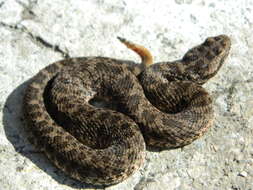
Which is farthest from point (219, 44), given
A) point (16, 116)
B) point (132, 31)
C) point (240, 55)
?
point (16, 116)

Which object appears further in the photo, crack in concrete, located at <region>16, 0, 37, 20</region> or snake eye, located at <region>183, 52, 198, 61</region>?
crack in concrete, located at <region>16, 0, 37, 20</region>

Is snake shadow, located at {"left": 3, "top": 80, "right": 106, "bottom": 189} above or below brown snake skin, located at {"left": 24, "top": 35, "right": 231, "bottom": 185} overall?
below

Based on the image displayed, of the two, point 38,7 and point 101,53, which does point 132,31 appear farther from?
point 38,7

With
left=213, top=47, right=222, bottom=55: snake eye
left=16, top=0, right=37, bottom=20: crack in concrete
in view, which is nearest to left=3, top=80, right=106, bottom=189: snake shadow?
left=16, top=0, right=37, bottom=20: crack in concrete

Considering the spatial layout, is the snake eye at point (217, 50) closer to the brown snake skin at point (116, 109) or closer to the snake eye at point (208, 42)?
the brown snake skin at point (116, 109)

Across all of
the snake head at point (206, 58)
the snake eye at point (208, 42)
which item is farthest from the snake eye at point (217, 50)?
the snake eye at point (208, 42)

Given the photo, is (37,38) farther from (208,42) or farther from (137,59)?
(208,42)

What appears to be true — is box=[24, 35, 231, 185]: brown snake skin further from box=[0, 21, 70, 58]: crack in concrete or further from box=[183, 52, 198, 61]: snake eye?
box=[0, 21, 70, 58]: crack in concrete

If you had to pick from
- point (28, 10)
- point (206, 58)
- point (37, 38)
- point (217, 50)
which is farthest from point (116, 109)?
point (28, 10)
